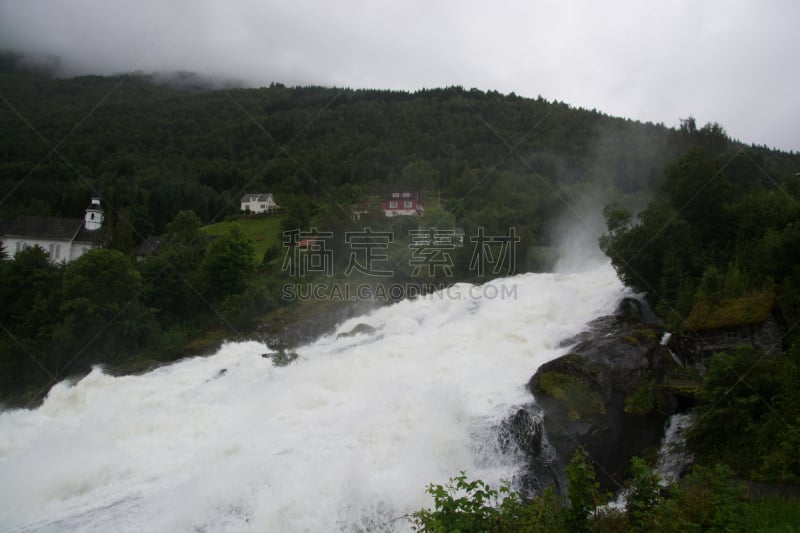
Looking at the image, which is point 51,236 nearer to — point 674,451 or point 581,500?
point 674,451

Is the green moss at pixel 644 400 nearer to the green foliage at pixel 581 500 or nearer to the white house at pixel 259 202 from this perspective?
the green foliage at pixel 581 500

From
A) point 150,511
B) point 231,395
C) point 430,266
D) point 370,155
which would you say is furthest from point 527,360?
point 370,155

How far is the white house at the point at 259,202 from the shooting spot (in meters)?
71.1

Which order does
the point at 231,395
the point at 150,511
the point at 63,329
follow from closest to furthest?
the point at 150,511 < the point at 231,395 < the point at 63,329

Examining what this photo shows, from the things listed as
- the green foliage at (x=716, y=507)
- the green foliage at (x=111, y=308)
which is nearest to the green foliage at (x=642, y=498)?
the green foliage at (x=716, y=507)

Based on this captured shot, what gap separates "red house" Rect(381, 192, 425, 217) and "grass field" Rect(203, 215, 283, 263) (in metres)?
12.7

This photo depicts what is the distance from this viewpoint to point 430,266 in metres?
34.7

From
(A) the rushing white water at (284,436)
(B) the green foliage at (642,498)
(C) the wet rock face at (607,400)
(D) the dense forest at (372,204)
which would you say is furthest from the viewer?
(D) the dense forest at (372,204)

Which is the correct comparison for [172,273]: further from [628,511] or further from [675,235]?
[628,511]

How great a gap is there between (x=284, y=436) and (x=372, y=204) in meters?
37.6

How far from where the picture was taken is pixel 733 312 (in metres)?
17.2

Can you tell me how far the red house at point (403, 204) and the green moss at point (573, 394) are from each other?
44.7 m

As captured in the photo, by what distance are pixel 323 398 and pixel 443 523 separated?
10376mm

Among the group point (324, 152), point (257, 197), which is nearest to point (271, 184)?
point (257, 197)
